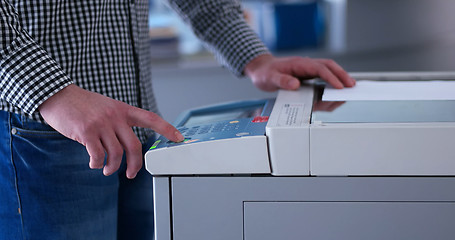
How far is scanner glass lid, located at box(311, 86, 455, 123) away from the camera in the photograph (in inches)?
28.2

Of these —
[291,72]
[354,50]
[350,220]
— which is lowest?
[354,50]

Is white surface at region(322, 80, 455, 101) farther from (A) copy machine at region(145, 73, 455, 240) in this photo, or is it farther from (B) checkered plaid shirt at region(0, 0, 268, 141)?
(B) checkered plaid shirt at region(0, 0, 268, 141)

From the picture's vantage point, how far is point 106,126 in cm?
76

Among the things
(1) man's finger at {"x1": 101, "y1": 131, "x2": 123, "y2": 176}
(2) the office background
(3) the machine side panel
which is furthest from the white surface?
(2) the office background

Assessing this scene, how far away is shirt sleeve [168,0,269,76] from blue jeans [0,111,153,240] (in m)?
0.37

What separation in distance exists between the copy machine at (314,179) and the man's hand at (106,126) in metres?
0.05

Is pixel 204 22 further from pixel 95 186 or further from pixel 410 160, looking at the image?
pixel 410 160

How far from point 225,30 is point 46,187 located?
1.57ft

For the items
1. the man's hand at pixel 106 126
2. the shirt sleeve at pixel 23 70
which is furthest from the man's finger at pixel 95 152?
the shirt sleeve at pixel 23 70

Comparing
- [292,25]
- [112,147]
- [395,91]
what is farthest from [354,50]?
[112,147]

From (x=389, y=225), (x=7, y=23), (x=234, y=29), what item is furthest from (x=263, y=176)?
(x=234, y=29)

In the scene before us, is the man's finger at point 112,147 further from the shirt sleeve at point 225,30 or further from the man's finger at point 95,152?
the shirt sleeve at point 225,30

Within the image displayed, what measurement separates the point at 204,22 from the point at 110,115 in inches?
19.8

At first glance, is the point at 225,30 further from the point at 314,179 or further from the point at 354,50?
the point at 354,50
